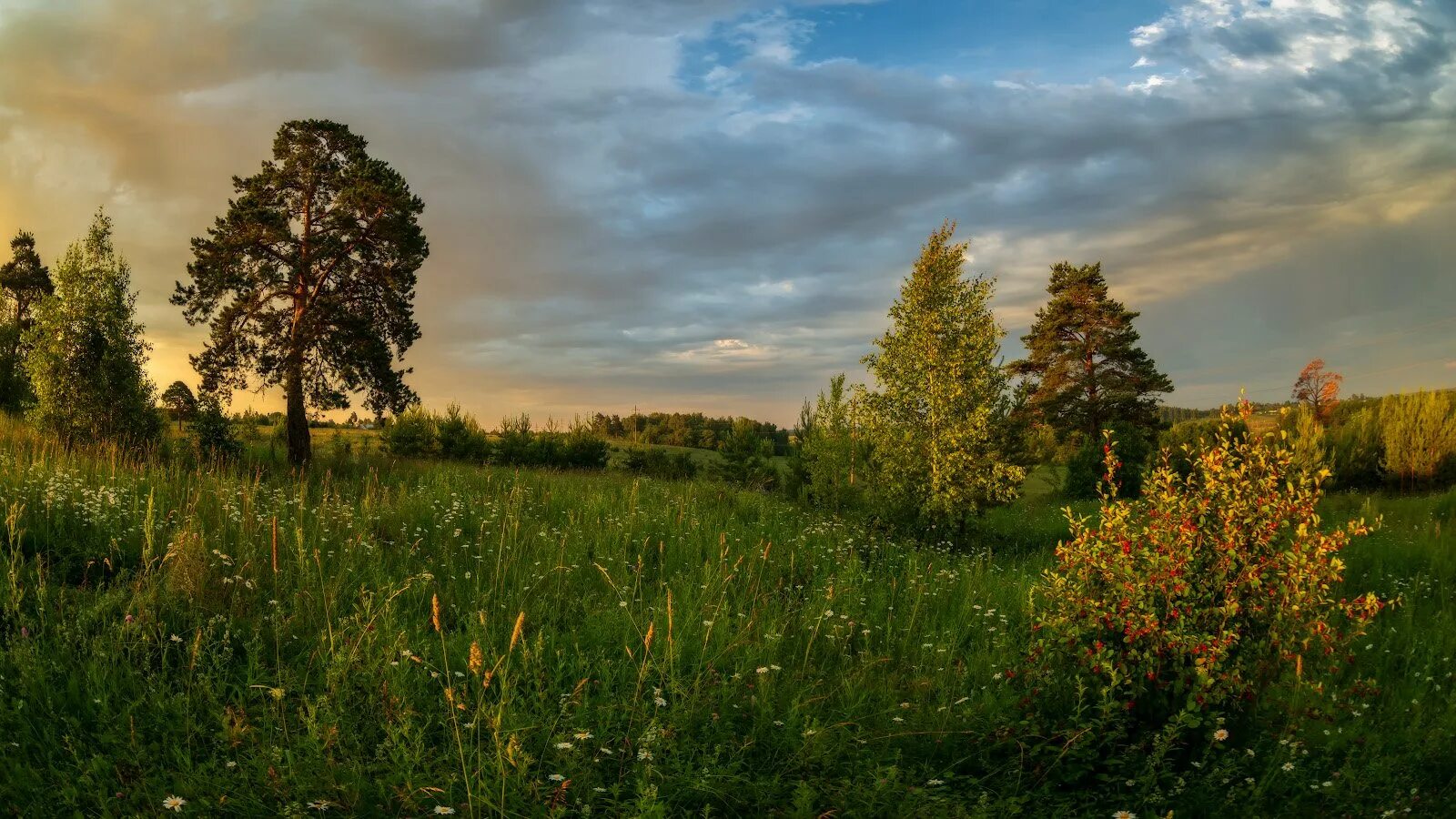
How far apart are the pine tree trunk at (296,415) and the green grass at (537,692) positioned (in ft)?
37.4

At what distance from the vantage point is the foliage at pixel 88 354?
15734 mm

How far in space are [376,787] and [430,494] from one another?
7822 mm

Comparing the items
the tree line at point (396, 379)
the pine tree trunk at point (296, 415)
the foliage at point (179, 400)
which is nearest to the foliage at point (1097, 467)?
the tree line at point (396, 379)

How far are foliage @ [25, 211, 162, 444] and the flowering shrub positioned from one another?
60.2 feet

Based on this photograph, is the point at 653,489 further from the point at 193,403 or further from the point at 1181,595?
the point at 193,403

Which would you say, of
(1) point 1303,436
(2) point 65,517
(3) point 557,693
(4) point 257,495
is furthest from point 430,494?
(1) point 1303,436

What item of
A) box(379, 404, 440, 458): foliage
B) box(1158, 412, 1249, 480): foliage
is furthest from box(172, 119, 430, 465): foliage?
box(1158, 412, 1249, 480): foliage

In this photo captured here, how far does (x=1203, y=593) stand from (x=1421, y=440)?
23503 millimetres

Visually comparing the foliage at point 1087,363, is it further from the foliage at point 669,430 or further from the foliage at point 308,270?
the foliage at point 308,270

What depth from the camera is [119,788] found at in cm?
349

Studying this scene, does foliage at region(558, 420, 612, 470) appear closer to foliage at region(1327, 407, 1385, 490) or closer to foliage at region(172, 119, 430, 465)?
foliage at region(172, 119, 430, 465)

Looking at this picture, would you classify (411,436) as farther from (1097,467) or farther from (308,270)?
(1097,467)

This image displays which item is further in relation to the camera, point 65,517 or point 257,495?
point 257,495

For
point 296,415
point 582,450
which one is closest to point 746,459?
point 582,450
